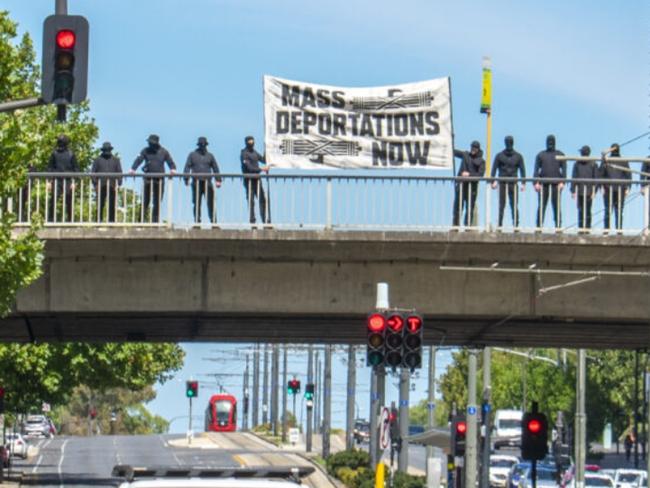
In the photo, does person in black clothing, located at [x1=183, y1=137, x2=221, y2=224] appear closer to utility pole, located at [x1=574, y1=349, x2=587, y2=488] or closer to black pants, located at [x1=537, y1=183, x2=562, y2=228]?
black pants, located at [x1=537, y1=183, x2=562, y2=228]

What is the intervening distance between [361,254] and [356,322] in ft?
15.7

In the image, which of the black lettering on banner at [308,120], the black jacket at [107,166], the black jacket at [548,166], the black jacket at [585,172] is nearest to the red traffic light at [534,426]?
the black jacket at [585,172]

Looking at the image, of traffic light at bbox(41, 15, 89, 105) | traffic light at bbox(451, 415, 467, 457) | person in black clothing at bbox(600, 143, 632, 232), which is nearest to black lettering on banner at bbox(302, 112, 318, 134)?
person in black clothing at bbox(600, 143, 632, 232)

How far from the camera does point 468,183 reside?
3125 centimetres

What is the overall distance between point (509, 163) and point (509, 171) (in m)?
0.15

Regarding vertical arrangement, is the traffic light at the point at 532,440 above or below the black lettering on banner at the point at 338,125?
below

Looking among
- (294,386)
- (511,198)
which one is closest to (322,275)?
(511,198)

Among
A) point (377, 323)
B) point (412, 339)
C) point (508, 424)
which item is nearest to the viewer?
point (377, 323)

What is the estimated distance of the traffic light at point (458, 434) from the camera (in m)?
46.5

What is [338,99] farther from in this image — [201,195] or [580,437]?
[580,437]

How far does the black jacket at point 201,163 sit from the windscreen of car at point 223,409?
93.4 meters

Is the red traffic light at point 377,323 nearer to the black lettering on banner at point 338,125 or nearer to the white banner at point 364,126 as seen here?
the white banner at point 364,126

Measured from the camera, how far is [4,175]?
26.6 meters

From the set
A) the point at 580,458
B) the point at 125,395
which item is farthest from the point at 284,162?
the point at 125,395
